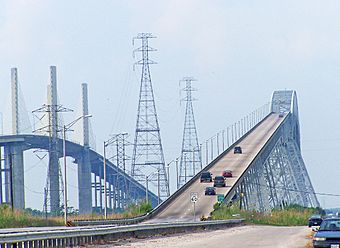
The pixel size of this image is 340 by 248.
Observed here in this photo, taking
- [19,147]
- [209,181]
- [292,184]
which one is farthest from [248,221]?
[292,184]

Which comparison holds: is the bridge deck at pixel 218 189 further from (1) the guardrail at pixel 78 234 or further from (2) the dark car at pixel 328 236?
(2) the dark car at pixel 328 236

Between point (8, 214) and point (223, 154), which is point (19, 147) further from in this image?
point (8, 214)

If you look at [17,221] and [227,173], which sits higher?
[227,173]

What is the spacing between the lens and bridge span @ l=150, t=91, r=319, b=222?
103 metres

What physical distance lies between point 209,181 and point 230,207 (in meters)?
17.5

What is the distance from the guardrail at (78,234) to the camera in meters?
32.4

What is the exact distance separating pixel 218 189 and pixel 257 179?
25567 mm

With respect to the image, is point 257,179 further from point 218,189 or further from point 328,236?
point 328,236

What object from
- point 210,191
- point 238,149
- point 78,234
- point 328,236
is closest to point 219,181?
point 210,191

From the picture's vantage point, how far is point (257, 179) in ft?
453

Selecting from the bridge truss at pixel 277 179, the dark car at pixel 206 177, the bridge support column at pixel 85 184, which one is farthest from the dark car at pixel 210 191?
the bridge support column at pixel 85 184

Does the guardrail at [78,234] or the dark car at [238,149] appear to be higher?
the dark car at [238,149]

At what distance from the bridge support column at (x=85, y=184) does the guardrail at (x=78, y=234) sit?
82.1 metres

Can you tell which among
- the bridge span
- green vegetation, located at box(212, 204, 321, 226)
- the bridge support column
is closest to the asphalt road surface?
the bridge span
